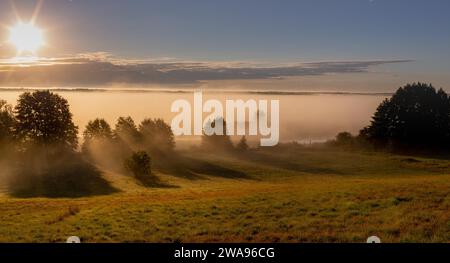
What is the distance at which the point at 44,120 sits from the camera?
240 feet

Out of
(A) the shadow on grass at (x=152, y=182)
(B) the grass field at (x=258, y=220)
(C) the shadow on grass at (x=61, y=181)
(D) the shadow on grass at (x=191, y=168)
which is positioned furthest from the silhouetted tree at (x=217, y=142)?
(B) the grass field at (x=258, y=220)

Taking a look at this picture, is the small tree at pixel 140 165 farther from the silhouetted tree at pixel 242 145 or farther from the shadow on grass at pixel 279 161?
the silhouetted tree at pixel 242 145

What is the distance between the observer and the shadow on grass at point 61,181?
5041 centimetres

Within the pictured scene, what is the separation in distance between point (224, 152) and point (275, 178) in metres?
24.5

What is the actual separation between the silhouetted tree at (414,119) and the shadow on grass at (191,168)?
20.2 metres

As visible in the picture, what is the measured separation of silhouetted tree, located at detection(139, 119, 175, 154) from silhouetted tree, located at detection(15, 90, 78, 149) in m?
12.2

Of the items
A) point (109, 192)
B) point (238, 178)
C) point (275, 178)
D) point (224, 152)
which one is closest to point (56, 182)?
point (109, 192)

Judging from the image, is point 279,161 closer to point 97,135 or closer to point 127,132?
point 127,132

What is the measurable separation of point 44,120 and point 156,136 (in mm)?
19295

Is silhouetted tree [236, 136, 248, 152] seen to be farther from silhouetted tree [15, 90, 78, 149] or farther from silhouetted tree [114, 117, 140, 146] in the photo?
silhouetted tree [15, 90, 78, 149]

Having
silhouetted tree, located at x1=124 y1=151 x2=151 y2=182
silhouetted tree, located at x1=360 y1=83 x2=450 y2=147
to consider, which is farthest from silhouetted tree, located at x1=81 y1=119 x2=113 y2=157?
silhouetted tree, located at x1=360 y1=83 x2=450 y2=147

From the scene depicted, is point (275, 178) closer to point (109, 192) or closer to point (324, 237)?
point (109, 192)

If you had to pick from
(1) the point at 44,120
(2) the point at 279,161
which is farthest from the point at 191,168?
(1) the point at 44,120

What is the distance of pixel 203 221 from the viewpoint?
808 inches
